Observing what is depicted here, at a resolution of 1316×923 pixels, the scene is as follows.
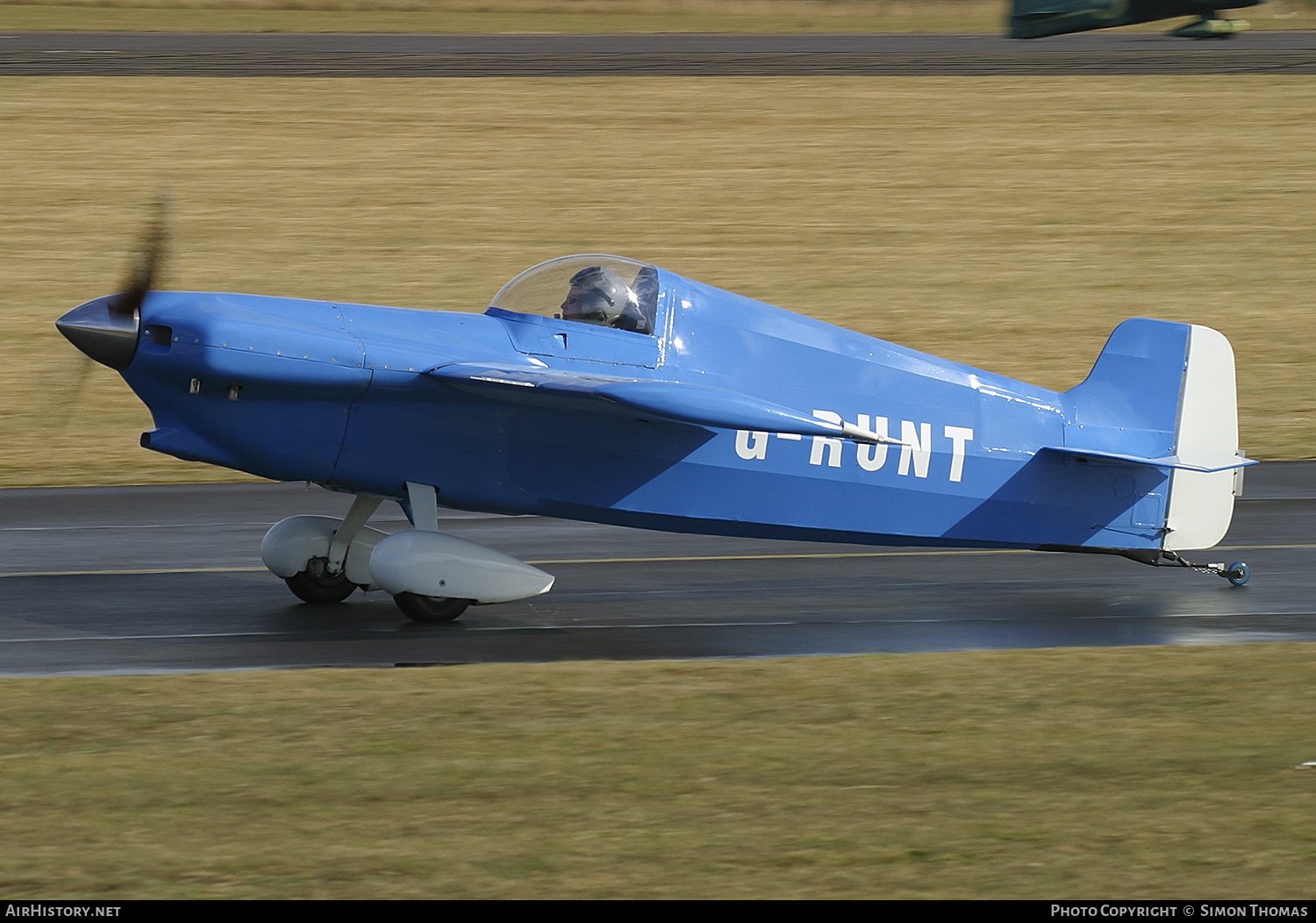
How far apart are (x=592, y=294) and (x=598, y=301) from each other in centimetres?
7

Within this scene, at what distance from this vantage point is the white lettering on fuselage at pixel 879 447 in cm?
1105

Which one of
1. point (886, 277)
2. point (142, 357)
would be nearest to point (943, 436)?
point (142, 357)

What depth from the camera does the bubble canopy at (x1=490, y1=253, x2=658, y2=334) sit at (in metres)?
10.8

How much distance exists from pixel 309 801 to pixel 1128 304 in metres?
19.6

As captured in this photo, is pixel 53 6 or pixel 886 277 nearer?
pixel 886 277

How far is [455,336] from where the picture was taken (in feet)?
34.7

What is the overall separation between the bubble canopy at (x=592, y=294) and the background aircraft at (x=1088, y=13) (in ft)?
20.5

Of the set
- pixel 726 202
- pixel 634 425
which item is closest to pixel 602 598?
pixel 634 425

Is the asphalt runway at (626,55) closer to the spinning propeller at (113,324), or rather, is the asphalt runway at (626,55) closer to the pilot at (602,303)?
the pilot at (602,303)

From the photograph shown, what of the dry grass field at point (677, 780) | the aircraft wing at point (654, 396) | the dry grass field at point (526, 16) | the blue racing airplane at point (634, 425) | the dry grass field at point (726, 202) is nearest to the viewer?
the dry grass field at point (677, 780)

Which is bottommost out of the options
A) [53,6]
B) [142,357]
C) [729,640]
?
[729,640]

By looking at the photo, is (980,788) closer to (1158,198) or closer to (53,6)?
(1158,198)

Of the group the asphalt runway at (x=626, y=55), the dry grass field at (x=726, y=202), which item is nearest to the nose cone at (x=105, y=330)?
Answer: the dry grass field at (x=726, y=202)

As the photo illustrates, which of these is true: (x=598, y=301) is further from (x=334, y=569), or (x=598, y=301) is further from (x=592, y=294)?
(x=334, y=569)
